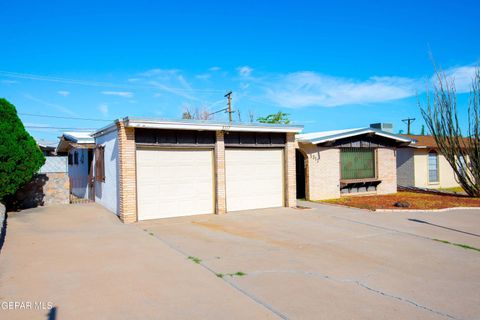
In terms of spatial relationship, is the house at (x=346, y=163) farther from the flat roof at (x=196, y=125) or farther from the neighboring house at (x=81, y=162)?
the neighboring house at (x=81, y=162)

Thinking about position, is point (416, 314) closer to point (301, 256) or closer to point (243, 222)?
point (301, 256)

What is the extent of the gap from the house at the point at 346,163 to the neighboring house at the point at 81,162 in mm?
9285

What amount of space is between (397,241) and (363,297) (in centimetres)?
420

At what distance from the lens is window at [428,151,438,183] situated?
23672 millimetres

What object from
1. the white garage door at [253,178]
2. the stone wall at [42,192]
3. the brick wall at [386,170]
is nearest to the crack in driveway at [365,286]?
the white garage door at [253,178]

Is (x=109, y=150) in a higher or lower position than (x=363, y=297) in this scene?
higher

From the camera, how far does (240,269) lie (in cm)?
640

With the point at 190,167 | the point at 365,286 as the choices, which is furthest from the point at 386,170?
the point at 365,286

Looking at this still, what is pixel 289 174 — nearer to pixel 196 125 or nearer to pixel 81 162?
pixel 196 125

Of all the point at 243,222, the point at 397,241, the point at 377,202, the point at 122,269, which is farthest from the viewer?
the point at 377,202

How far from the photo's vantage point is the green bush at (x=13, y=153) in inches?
445

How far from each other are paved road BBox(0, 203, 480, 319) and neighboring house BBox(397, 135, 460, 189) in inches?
497

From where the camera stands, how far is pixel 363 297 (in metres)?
5.17

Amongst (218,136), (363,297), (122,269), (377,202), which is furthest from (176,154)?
(377,202)
